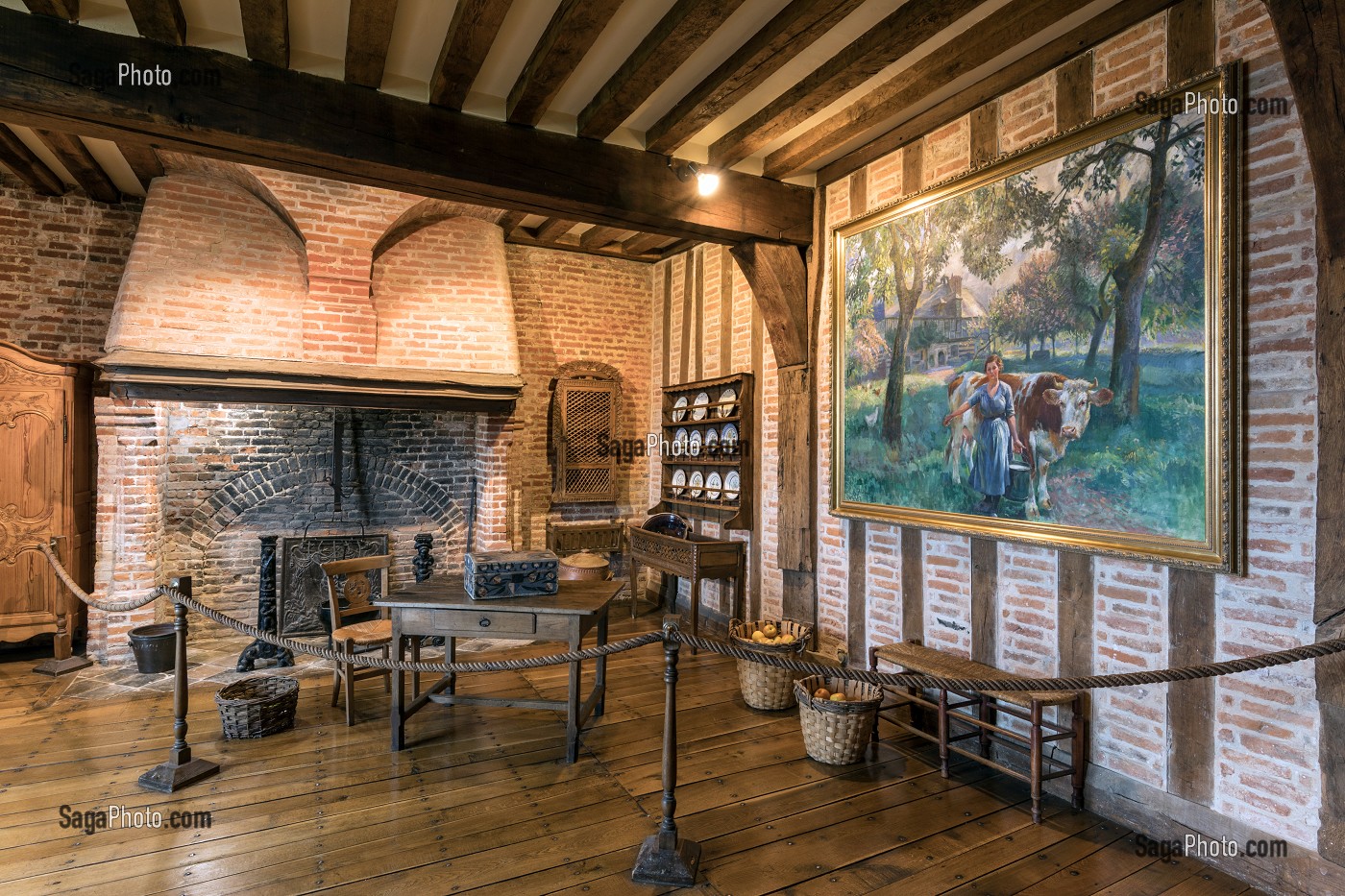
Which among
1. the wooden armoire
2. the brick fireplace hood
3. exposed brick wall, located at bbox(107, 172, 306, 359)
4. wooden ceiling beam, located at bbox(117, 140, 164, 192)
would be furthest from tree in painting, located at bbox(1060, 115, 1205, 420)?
the wooden armoire

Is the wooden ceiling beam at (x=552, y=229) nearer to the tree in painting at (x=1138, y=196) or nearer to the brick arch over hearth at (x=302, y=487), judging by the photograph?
the brick arch over hearth at (x=302, y=487)

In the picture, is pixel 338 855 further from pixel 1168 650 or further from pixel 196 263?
pixel 196 263

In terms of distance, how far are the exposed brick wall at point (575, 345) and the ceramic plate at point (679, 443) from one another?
0.72 meters

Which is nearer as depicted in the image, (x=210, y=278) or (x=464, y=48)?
(x=464, y=48)

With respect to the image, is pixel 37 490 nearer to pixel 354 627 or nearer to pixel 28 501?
pixel 28 501

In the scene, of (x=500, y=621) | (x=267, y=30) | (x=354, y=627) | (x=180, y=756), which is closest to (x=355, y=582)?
(x=354, y=627)

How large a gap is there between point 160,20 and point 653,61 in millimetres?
2090

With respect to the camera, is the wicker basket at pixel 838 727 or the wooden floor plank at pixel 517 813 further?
the wicker basket at pixel 838 727

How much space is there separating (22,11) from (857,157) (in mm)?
4136

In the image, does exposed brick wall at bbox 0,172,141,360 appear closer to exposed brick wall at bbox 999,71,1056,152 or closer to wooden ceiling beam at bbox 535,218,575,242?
wooden ceiling beam at bbox 535,218,575,242

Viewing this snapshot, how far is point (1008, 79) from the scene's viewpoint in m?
3.42

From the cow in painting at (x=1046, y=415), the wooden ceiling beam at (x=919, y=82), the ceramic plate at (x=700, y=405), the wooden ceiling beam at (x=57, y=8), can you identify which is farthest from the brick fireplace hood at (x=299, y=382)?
the cow in painting at (x=1046, y=415)

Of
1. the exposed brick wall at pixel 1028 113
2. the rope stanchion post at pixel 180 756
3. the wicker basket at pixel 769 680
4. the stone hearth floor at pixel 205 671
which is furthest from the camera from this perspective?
the stone hearth floor at pixel 205 671

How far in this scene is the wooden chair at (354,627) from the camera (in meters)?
3.93
